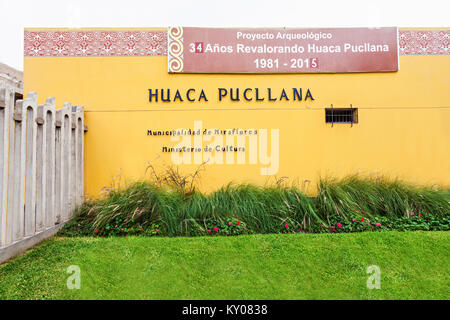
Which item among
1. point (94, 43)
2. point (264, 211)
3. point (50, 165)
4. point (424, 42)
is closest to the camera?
point (50, 165)

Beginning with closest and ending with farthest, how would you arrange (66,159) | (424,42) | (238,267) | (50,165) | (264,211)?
(238,267), (50,165), (264,211), (66,159), (424,42)

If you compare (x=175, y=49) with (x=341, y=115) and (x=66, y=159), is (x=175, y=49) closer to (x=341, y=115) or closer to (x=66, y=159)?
(x=66, y=159)

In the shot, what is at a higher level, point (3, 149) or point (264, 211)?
point (3, 149)

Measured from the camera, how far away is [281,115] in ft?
18.1

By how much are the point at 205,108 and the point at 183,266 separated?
355cm

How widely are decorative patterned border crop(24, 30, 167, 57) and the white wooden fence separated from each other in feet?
5.61

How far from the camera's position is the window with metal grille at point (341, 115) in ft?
18.2

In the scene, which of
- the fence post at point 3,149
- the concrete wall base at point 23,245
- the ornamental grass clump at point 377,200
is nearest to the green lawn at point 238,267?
the concrete wall base at point 23,245

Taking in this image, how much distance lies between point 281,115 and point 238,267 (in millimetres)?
3645

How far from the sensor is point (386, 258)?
3078 mm

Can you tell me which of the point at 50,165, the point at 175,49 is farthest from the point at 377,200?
the point at 50,165

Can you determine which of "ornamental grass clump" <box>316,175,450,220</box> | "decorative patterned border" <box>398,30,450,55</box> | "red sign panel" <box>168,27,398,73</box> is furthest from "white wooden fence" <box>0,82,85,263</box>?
"decorative patterned border" <box>398,30,450,55</box>

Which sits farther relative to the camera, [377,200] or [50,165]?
[377,200]

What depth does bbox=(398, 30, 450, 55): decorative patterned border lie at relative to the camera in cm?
555
